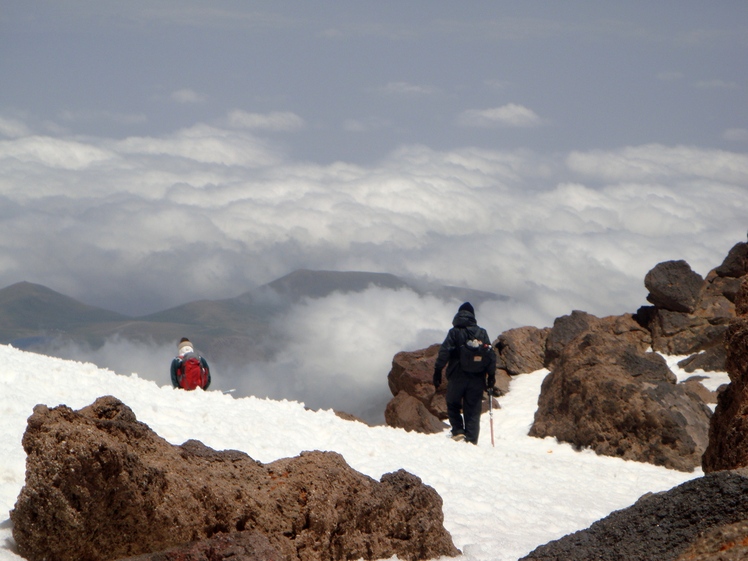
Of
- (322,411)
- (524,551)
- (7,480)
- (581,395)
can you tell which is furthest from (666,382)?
(7,480)

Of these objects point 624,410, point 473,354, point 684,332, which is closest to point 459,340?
point 473,354

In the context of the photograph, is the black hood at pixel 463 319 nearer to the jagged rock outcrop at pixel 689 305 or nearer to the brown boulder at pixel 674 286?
the jagged rock outcrop at pixel 689 305

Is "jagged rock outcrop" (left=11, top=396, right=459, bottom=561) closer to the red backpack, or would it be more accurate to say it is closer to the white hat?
the red backpack

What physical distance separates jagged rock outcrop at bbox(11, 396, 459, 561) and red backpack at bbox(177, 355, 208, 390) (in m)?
9.14

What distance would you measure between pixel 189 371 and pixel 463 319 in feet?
18.3

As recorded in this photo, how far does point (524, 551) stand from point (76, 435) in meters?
4.37

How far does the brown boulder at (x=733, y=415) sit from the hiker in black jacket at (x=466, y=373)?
7168mm

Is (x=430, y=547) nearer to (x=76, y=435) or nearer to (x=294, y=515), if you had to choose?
(x=294, y=515)

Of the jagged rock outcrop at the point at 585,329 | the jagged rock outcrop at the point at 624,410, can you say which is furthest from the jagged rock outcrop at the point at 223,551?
the jagged rock outcrop at the point at 585,329

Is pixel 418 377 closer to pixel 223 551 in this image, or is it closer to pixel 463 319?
pixel 463 319

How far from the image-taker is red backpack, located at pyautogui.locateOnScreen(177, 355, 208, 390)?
15.9 metres

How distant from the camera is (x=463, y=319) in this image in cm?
1620

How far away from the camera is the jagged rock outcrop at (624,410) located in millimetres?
15430

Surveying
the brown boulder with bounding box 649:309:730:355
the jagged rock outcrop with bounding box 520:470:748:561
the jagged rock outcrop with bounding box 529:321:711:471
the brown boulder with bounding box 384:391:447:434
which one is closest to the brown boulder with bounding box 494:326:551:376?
the brown boulder with bounding box 649:309:730:355
